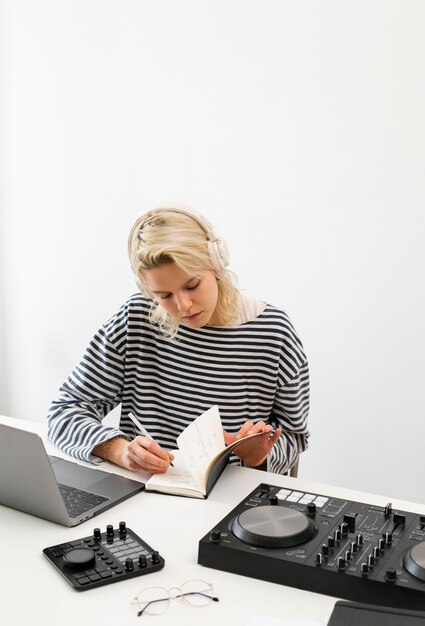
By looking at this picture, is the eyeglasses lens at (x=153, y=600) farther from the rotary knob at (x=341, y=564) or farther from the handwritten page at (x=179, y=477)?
the handwritten page at (x=179, y=477)

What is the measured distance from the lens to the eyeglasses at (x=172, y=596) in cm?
118

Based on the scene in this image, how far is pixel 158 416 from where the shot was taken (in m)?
2.00

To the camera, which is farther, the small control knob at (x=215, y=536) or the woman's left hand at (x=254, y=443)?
the woman's left hand at (x=254, y=443)

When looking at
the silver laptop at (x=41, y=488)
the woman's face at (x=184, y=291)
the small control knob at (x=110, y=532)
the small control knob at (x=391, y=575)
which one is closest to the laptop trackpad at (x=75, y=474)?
the silver laptop at (x=41, y=488)

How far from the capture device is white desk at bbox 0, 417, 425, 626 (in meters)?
1.15

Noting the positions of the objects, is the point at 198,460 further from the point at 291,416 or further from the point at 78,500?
the point at 291,416

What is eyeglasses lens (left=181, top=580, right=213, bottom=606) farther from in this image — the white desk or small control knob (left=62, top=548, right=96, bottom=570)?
small control knob (left=62, top=548, right=96, bottom=570)

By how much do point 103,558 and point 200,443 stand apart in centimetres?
40

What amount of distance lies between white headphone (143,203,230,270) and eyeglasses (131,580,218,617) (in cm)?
82

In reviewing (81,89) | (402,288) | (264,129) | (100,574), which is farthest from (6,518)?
(81,89)

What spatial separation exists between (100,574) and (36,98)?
102 inches

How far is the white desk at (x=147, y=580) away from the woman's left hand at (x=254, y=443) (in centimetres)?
15

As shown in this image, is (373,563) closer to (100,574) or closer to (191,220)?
(100,574)

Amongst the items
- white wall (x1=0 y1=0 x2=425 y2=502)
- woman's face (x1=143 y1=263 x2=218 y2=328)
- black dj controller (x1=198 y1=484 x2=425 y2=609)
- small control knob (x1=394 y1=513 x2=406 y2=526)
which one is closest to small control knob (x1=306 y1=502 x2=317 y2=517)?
black dj controller (x1=198 y1=484 x2=425 y2=609)
